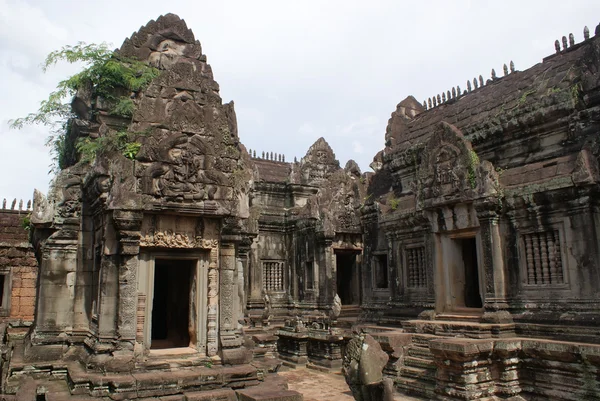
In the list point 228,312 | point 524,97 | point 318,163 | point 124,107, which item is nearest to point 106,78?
point 124,107

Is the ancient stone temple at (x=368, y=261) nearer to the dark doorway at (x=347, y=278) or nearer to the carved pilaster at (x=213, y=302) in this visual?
the carved pilaster at (x=213, y=302)

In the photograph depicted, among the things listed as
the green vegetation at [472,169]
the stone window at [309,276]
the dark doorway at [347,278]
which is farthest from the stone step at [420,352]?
the dark doorway at [347,278]

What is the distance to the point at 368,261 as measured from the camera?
14.8 meters

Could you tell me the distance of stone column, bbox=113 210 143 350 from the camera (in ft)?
23.2

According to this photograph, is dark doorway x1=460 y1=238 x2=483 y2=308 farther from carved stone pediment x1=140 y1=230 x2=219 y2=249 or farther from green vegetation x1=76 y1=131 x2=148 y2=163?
green vegetation x1=76 y1=131 x2=148 y2=163

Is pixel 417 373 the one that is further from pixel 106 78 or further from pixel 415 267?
pixel 106 78

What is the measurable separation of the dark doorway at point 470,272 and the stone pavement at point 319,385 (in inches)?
121

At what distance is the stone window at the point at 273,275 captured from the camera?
1998cm

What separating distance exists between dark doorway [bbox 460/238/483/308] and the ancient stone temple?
0.16ft

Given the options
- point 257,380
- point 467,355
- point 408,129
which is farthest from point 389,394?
point 408,129

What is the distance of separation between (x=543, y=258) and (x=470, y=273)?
2.38 meters

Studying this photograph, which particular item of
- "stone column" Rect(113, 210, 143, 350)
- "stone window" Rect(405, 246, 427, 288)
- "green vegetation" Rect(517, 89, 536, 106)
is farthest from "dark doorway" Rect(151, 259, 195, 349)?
"green vegetation" Rect(517, 89, 536, 106)

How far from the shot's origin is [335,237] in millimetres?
18906

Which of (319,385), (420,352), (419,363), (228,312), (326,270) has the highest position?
(326,270)
